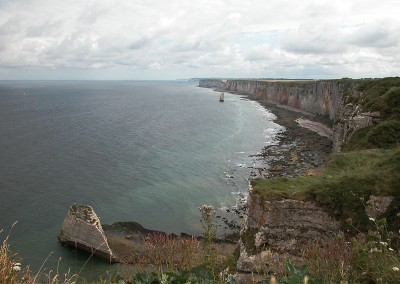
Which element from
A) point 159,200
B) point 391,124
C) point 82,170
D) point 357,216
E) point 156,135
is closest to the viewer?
point 357,216

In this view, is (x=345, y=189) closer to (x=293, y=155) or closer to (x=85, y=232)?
(x=85, y=232)

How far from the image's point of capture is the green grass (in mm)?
20016

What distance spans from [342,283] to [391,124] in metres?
37.8

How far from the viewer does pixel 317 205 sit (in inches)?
832

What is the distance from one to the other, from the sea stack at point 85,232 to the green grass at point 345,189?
1450cm

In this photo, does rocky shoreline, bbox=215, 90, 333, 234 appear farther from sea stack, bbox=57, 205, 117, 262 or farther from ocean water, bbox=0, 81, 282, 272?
sea stack, bbox=57, 205, 117, 262

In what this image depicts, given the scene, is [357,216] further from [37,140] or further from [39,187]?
[37,140]

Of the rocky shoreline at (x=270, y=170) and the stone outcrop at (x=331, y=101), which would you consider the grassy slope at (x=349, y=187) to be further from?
the stone outcrop at (x=331, y=101)

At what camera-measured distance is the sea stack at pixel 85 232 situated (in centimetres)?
2970

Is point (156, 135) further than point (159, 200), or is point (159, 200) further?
point (156, 135)

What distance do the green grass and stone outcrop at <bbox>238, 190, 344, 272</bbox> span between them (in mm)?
497

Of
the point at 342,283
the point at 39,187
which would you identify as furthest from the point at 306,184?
the point at 39,187

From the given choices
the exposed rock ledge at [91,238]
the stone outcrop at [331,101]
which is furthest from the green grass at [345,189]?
the stone outcrop at [331,101]

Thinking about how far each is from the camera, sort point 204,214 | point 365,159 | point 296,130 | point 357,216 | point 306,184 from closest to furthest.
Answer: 1. point 204,214
2. point 357,216
3. point 306,184
4. point 365,159
5. point 296,130
